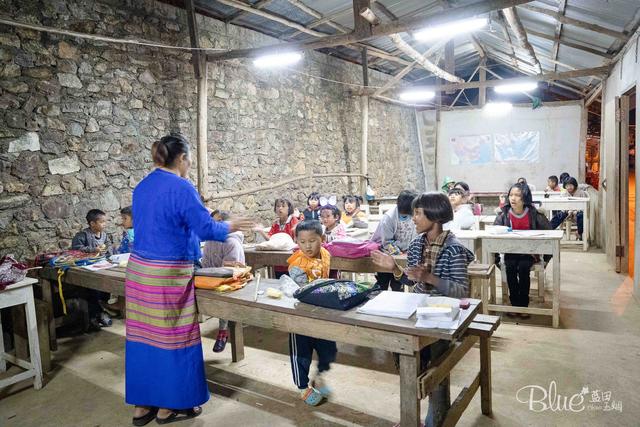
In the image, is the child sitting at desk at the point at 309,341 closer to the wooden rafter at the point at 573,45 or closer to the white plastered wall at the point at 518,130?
the wooden rafter at the point at 573,45

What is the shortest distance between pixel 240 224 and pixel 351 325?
1007 millimetres

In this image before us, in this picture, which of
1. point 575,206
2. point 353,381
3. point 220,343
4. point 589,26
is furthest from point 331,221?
point 575,206

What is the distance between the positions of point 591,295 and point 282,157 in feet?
18.2

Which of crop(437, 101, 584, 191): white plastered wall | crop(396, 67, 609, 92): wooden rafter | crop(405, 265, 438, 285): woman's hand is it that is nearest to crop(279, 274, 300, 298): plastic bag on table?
crop(405, 265, 438, 285): woman's hand

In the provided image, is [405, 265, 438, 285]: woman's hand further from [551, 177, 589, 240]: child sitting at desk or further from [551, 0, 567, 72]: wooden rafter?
[551, 177, 589, 240]: child sitting at desk

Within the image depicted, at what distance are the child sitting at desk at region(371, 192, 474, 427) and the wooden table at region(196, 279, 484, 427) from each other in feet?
0.84

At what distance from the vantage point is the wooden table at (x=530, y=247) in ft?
14.5

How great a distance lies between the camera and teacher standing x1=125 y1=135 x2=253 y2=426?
2703 millimetres

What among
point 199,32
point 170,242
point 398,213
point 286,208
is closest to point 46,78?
point 199,32

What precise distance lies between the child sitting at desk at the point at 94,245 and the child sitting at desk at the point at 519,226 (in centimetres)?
446

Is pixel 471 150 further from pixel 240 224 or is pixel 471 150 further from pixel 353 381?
pixel 240 224


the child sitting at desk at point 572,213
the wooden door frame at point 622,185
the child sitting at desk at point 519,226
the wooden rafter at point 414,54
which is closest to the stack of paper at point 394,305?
the child sitting at desk at point 519,226

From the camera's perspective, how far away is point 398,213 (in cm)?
438

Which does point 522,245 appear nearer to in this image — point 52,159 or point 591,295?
point 591,295
